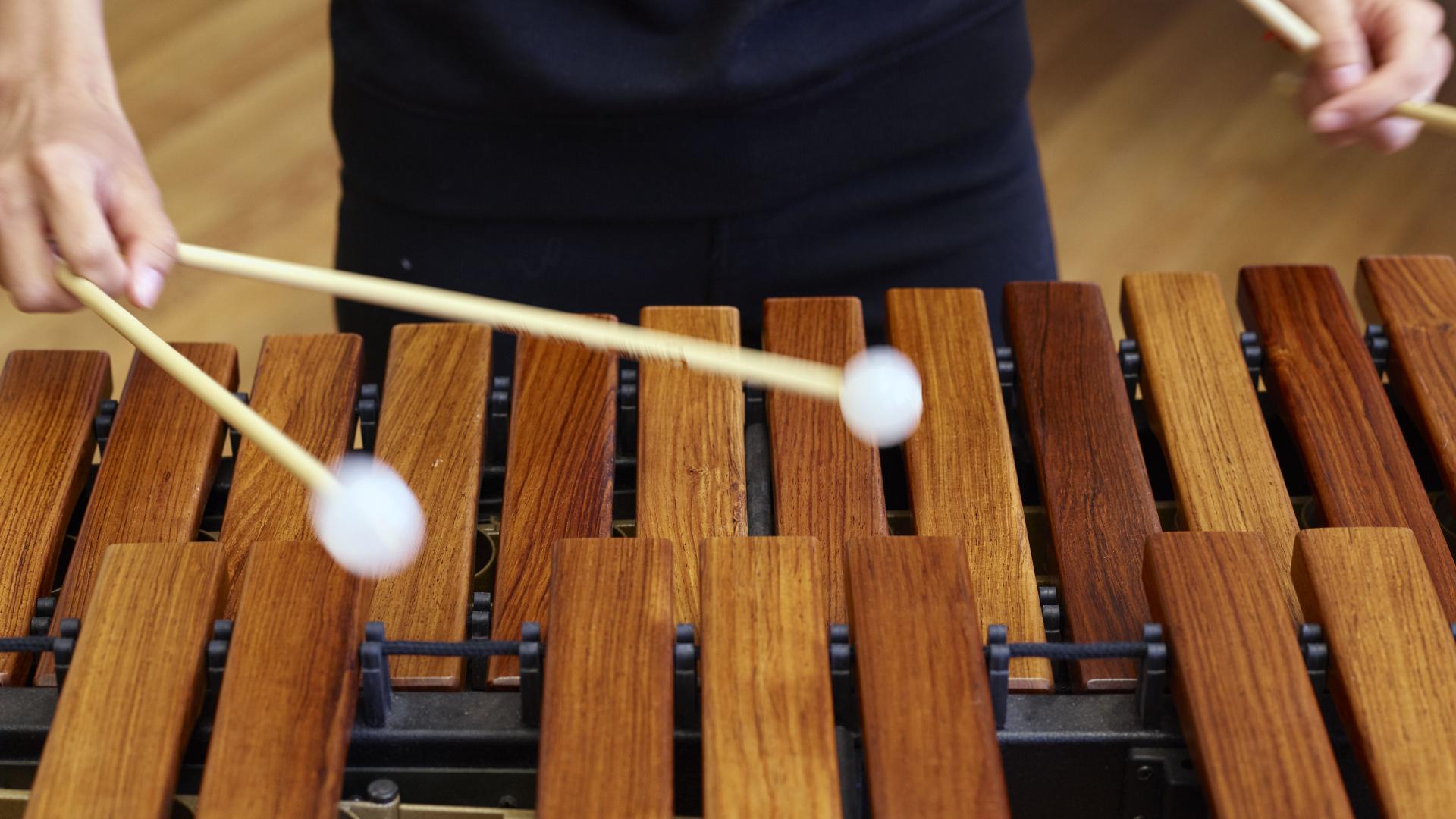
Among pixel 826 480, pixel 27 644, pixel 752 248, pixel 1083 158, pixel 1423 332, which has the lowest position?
pixel 27 644

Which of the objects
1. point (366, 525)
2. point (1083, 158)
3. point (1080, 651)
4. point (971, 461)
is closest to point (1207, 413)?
→ point (971, 461)

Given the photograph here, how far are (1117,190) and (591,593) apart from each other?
262 centimetres

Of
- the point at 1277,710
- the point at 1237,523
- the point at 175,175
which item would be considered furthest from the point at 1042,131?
the point at 1277,710

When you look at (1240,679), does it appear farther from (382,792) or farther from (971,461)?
(382,792)

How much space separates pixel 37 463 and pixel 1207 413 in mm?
941

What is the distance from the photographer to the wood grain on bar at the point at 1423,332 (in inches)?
50.1

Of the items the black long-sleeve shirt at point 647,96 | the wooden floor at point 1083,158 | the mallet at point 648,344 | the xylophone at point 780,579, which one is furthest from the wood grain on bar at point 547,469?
the wooden floor at point 1083,158

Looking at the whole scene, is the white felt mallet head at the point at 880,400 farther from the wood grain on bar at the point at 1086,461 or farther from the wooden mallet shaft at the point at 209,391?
the wooden mallet shaft at the point at 209,391

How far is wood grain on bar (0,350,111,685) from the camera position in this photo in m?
1.18

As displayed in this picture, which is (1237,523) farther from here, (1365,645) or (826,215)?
(826,215)

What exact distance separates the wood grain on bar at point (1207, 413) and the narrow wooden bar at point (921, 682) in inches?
9.2

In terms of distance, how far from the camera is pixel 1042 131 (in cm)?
362

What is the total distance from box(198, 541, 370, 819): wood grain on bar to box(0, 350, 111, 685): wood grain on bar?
202 millimetres

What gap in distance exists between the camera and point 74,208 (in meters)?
1.16
